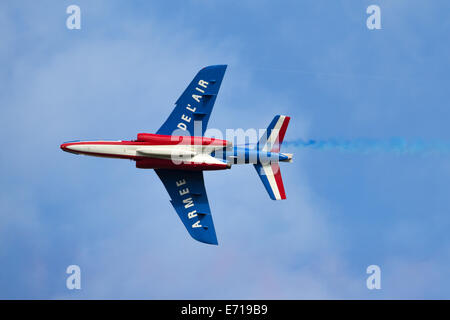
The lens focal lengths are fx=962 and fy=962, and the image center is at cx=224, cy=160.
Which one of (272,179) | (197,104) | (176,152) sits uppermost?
(197,104)

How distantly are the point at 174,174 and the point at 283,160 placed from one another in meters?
7.74

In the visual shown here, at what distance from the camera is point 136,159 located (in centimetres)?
6519

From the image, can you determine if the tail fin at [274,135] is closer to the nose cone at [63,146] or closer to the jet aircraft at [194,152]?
the jet aircraft at [194,152]

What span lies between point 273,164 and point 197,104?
6659 millimetres

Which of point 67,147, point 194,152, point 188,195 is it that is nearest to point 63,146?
point 67,147

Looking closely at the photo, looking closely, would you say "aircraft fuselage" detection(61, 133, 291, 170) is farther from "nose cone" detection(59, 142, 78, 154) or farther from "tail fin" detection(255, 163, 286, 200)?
"tail fin" detection(255, 163, 286, 200)

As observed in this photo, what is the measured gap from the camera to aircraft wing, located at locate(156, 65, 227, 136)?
6594 centimetres

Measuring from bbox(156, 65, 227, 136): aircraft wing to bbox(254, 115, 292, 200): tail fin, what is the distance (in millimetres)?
4324

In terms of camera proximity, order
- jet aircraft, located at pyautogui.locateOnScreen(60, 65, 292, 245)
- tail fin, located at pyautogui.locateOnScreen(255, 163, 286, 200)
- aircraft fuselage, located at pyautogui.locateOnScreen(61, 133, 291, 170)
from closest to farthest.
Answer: aircraft fuselage, located at pyautogui.locateOnScreen(61, 133, 291, 170) → jet aircraft, located at pyautogui.locateOnScreen(60, 65, 292, 245) → tail fin, located at pyautogui.locateOnScreen(255, 163, 286, 200)

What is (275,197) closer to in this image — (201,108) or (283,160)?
(283,160)

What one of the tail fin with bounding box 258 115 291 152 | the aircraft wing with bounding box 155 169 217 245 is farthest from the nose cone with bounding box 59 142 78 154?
the tail fin with bounding box 258 115 291 152

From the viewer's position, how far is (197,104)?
217ft

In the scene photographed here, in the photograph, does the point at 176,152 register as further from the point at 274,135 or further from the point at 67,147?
the point at 67,147
